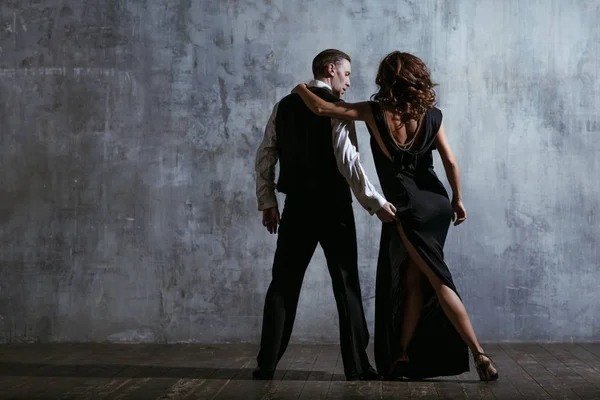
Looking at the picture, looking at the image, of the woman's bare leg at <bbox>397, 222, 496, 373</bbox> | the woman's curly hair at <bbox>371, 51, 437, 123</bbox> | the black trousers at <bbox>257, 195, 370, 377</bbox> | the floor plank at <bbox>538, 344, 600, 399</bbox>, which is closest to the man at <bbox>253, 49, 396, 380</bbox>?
the black trousers at <bbox>257, 195, 370, 377</bbox>

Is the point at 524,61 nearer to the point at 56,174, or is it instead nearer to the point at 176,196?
the point at 176,196

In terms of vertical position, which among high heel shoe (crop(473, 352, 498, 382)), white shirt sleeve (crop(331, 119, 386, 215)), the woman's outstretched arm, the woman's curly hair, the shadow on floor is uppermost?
the woman's curly hair

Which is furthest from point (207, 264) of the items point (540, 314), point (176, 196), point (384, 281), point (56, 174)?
point (540, 314)

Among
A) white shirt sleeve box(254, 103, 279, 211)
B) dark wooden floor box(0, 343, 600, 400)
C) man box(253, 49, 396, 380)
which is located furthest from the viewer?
white shirt sleeve box(254, 103, 279, 211)

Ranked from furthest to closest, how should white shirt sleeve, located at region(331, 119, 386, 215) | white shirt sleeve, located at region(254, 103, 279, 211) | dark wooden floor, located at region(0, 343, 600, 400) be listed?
white shirt sleeve, located at region(254, 103, 279, 211), white shirt sleeve, located at region(331, 119, 386, 215), dark wooden floor, located at region(0, 343, 600, 400)

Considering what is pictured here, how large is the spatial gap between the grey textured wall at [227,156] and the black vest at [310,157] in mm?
1254

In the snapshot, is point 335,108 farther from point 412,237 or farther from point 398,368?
point 398,368

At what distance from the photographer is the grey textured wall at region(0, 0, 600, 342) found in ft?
16.9

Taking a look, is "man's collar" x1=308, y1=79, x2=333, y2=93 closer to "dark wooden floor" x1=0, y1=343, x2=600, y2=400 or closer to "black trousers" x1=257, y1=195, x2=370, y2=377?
"black trousers" x1=257, y1=195, x2=370, y2=377

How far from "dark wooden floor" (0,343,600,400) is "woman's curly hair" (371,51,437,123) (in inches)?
45.8

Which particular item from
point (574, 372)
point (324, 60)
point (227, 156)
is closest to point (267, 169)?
point (324, 60)

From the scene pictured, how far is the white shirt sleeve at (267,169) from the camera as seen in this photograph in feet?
13.2

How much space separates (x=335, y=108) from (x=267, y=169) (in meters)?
0.44

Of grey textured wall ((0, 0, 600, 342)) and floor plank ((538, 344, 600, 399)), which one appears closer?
floor plank ((538, 344, 600, 399))
